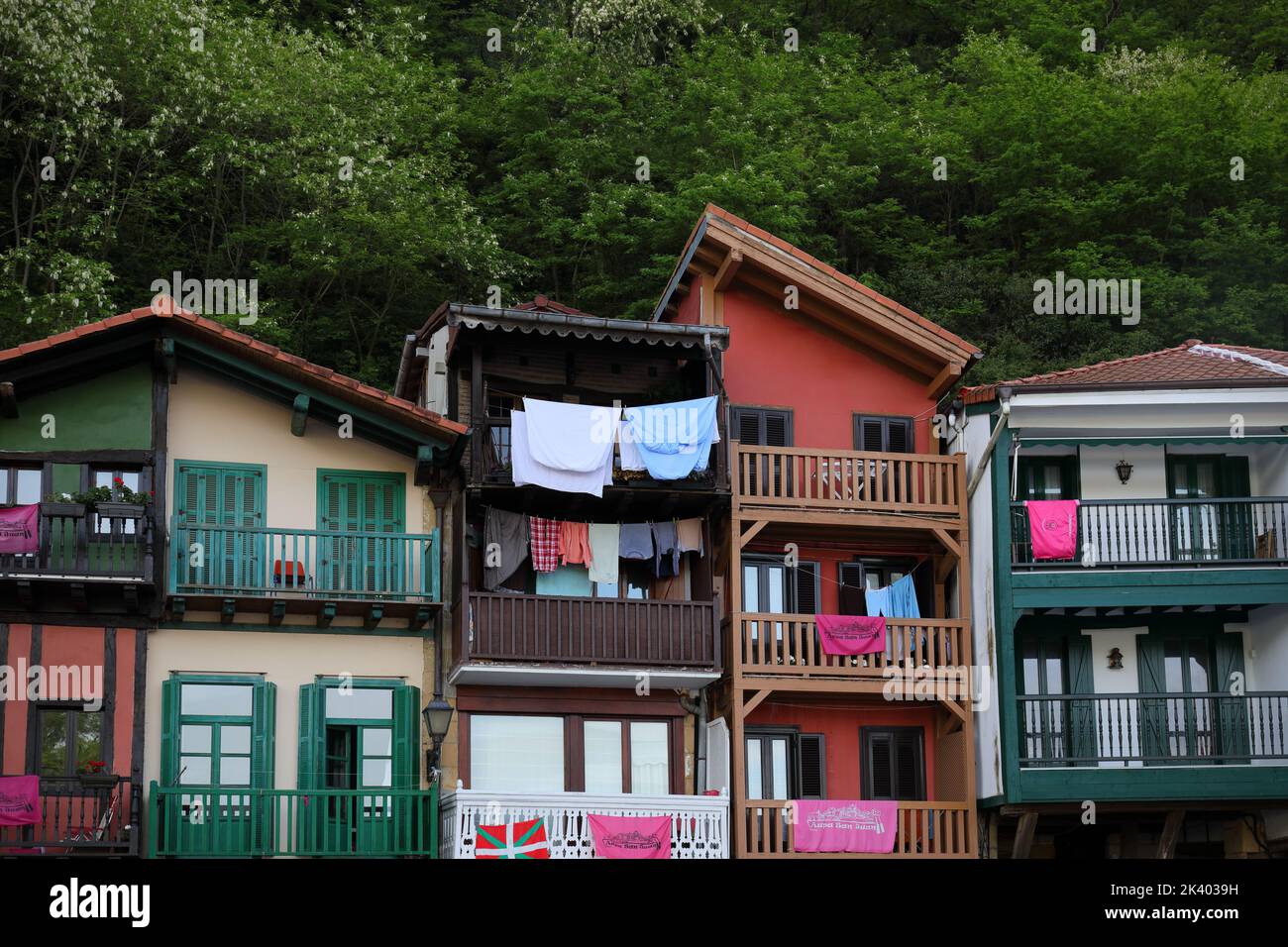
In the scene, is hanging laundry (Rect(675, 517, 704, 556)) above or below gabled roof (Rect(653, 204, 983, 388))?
below

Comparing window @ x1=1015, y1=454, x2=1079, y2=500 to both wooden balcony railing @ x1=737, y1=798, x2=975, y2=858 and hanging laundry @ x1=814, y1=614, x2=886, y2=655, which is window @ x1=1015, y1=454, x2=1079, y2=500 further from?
wooden balcony railing @ x1=737, y1=798, x2=975, y2=858

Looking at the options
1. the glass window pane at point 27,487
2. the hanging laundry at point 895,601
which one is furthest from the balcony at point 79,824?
the hanging laundry at point 895,601

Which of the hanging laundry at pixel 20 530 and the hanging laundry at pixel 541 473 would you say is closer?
the hanging laundry at pixel 20 530

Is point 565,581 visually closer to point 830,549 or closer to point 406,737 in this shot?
point 406,737

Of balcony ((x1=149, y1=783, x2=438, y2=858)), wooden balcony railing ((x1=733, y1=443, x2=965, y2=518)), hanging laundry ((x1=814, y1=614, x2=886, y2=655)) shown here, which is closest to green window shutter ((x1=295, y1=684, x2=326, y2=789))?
balcony ((x1=149, y1=783, x2=438, y2=858))

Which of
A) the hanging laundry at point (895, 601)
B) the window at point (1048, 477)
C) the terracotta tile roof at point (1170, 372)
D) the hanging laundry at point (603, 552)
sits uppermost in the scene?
the terracotta tile roof at point (1170, 372)

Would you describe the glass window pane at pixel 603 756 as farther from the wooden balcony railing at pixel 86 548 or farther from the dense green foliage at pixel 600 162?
the dense green foliage at pixel 600 162

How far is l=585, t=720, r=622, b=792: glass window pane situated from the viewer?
29.6 meters

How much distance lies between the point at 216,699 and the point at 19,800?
3.33m

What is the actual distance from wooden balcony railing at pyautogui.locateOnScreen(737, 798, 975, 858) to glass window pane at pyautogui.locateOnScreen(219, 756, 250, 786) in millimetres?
7694

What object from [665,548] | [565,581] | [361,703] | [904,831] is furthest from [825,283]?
[361,703]

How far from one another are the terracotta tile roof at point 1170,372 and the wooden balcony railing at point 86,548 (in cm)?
1395

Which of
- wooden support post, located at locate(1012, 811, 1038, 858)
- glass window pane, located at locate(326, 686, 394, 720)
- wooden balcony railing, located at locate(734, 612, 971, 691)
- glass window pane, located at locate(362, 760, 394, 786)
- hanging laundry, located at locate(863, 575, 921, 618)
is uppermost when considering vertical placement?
hanging laundry, located at locate(863, 575, 921, 618)

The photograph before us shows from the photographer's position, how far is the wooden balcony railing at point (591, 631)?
28.7m
